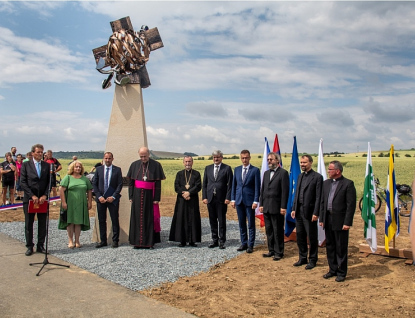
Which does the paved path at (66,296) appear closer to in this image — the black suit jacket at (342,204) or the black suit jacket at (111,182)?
the black suit jacket at (111,182)

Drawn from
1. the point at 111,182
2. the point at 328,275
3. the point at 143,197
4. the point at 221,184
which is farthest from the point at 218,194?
the point at 328,275

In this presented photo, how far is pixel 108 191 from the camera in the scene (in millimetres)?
8086

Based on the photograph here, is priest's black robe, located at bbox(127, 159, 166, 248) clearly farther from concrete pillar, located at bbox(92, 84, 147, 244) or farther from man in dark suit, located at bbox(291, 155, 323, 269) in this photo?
man in dark suit, located at bbox(291, 155, 323, 269)

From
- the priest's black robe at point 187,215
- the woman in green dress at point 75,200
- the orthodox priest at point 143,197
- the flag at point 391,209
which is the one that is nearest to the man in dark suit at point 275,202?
the priest's black robe at point 187,215

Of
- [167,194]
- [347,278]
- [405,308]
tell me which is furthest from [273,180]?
[167,194]

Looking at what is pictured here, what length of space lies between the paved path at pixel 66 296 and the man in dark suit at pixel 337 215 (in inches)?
105

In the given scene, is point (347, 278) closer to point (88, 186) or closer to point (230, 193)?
point (230, 193)

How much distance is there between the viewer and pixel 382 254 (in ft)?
24.0

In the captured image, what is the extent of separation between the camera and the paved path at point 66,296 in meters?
4.54

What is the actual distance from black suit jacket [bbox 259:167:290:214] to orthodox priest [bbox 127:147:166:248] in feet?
7.41

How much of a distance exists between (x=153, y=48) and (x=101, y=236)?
4277mm

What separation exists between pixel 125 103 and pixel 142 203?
225cm

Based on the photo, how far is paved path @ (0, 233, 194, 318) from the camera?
4.54 metres

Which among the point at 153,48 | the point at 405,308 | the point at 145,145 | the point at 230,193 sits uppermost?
the point at 153,48
